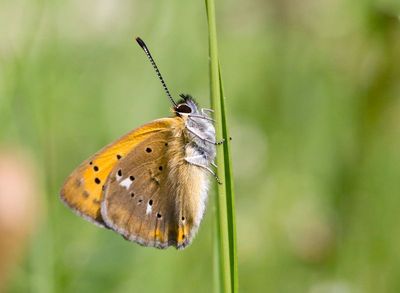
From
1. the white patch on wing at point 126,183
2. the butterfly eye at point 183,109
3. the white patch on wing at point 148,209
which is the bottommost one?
the white patch on wing at point 148,209

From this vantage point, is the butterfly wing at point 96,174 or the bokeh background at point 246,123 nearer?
the butterfly wing at point 96,174

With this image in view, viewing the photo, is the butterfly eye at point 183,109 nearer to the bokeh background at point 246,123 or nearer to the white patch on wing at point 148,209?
the white patch on wing at point 148,209

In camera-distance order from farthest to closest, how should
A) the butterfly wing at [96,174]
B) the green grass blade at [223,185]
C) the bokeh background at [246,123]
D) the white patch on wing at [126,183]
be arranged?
the bokeh background at [246,123] < the white patch on wing at [126,183] < the butterfly wing at [96,174] < the green grass blade at [223,185]

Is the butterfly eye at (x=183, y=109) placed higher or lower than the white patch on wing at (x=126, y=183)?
higher

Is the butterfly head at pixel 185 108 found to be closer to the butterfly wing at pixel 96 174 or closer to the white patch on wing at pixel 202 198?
the butterfly wing at pixel 96 174

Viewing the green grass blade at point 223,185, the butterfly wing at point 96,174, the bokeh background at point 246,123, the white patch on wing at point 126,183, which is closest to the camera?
the green grass blade at point 223,185

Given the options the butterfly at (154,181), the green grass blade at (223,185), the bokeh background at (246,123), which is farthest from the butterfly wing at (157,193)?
the green grass blade at (223,185)
